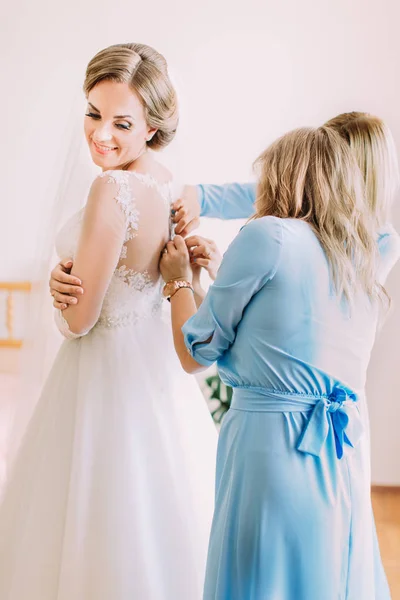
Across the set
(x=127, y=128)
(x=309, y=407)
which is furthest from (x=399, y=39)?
(x=309, y=407)

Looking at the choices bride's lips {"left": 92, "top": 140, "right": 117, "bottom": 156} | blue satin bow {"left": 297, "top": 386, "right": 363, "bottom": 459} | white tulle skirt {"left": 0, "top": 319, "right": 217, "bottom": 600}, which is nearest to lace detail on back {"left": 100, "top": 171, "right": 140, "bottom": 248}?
bride's lips {"left": 92, "top": 140, "right": 117, "bottom": 156}

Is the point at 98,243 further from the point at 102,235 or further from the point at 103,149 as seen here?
the point at 103,149

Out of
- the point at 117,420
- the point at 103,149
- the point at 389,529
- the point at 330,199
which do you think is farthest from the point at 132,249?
the point at 389,529

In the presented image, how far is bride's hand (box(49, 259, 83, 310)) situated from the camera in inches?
56.2

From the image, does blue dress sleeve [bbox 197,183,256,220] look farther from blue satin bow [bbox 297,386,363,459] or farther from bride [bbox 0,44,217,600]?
blue satin bow [bbox 297,386,363,459]

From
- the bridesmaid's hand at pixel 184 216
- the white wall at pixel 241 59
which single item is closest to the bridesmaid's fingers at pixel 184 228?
the bridesmaid's hand at pixel 184 216

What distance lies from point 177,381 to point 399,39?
2.21 m

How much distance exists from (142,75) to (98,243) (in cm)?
40

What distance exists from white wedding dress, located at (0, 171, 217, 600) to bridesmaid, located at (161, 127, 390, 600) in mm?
280

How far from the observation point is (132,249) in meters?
1.49

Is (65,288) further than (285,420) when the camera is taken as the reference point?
Yes

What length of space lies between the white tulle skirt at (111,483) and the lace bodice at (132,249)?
0.05 metres

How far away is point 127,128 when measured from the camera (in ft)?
5.01

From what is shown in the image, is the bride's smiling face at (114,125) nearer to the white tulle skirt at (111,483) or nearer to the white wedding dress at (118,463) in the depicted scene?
the white wedding dress at (118,463)
